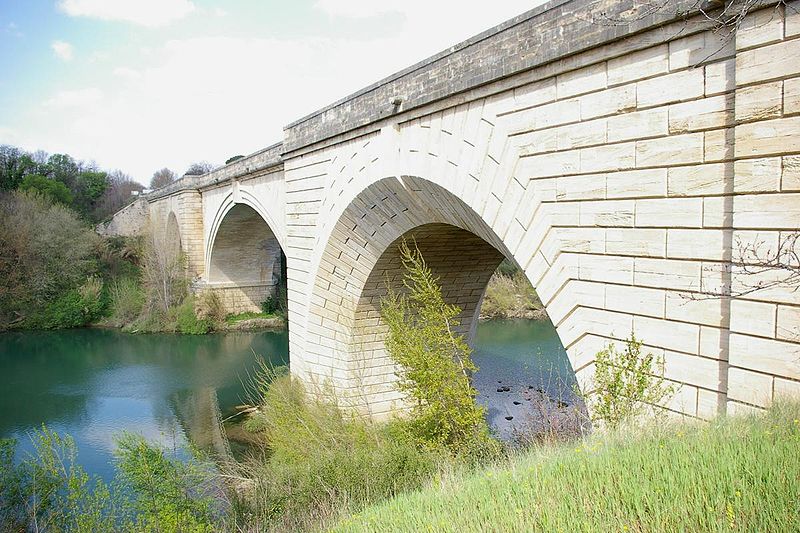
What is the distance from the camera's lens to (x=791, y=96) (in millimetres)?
3434

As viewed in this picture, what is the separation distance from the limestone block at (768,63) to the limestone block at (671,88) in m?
0.35

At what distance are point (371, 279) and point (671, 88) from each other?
6793 mm

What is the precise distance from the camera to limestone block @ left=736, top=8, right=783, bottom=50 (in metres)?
3.49

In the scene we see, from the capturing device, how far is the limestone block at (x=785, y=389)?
3439 mm

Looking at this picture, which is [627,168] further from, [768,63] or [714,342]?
[714,342]

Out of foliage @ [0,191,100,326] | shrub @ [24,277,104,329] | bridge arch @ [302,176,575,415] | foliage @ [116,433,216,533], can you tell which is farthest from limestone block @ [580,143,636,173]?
foliage @ [0,191,100,326]

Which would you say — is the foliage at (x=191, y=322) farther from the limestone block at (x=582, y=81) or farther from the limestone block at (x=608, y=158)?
the limestone block at (x=608, y=158)

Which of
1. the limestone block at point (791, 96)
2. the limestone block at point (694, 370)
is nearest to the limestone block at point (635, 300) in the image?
the limestone block at point (694, 370)

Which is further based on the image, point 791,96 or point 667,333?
point 667,333

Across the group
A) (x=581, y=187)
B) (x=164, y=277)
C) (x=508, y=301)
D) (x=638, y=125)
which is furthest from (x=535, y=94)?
(x=164, y=277)

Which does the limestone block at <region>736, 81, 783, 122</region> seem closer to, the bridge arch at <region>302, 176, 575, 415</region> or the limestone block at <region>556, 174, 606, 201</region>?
the limestone block at <region>556, 174, 606, 201</region>

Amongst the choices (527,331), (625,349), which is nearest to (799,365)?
(625,349)

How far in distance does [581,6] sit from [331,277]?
6.63 m

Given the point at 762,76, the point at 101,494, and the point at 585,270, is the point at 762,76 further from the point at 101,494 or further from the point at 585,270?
the point at 101,494
